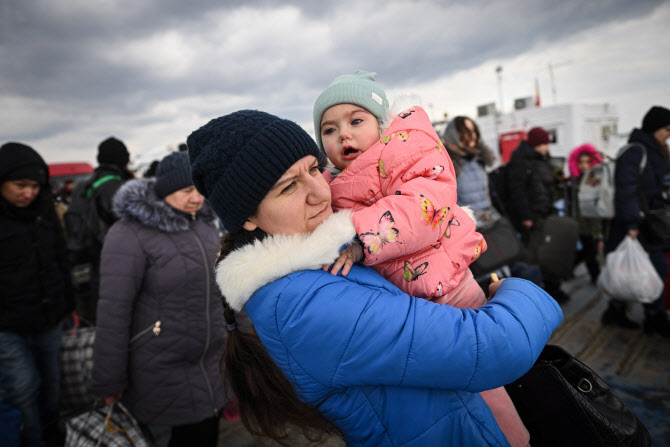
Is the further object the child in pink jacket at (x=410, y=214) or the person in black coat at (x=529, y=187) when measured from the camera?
the person in black coat at (x=529, y=187)

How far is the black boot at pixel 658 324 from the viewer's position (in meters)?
3.93

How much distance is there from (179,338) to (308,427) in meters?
1.30

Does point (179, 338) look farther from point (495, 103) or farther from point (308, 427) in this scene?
point (495, 103)

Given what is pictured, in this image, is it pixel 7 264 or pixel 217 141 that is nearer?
pixel 217 141

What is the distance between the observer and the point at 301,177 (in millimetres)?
1188

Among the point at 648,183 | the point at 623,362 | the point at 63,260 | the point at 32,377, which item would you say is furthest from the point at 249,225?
the point at 648,183

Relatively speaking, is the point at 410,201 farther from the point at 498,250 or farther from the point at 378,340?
the point at 498,250

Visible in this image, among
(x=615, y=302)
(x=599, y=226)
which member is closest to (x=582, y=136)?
(x=599, y=226)

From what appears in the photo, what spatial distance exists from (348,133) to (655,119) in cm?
406

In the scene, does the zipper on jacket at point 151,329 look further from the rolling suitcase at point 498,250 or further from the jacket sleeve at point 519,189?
the jacket sleeve at point 519,189

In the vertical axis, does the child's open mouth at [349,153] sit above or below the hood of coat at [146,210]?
above

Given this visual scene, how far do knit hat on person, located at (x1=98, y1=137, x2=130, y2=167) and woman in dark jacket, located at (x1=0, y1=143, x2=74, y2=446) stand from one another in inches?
41.5

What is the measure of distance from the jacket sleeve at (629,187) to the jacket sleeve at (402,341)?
12.6ft

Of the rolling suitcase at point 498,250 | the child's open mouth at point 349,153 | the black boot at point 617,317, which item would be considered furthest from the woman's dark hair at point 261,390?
the black boot at point 617,317
